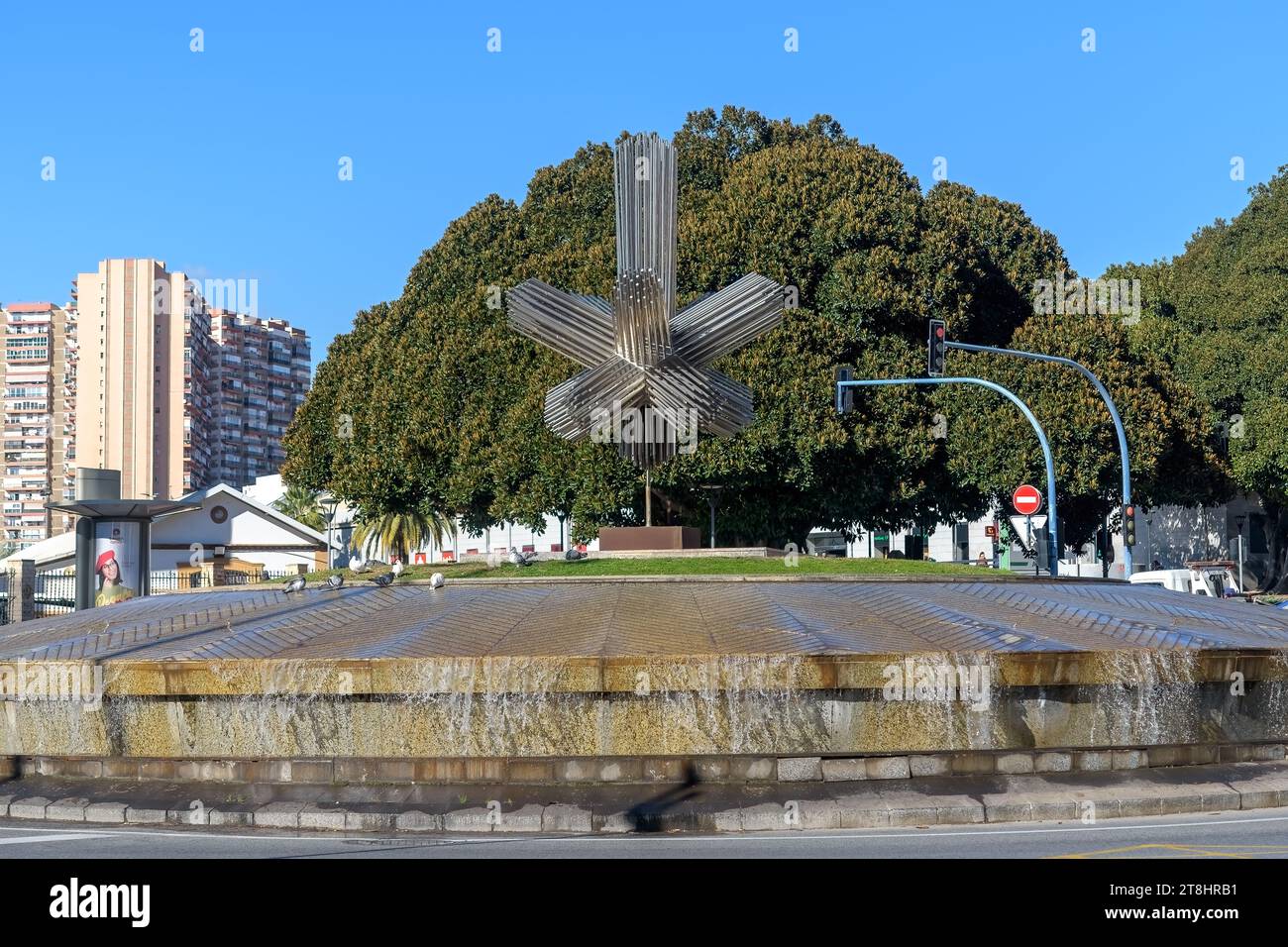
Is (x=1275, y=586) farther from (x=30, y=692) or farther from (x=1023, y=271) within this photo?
(x=30, y=692)

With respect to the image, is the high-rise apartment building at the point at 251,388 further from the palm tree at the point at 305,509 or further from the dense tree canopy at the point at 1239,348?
the dense tree canopy at the point at 1239,348

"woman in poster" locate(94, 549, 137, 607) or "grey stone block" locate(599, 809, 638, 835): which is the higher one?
"woman in poster" locate(94, 549, 137, 607)

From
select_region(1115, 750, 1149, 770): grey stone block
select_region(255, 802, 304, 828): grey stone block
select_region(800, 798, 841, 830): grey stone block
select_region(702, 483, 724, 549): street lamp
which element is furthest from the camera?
select_region(702, 483, 724, 549): street lamp

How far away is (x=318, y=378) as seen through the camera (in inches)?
1665

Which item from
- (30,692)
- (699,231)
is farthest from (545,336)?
(699,231)

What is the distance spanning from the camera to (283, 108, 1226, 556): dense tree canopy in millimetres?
33469

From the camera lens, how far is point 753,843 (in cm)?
877

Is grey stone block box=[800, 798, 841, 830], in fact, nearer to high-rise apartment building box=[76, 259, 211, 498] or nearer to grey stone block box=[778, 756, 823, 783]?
grey stone block box=[778, 756, 823, 783]

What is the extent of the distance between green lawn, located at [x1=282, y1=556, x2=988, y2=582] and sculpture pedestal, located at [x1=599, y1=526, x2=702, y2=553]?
4.06ft

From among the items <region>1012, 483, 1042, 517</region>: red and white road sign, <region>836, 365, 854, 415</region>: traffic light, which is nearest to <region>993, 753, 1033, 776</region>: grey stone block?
<region>1012, 483, 1042, 517</region>: red and white road sign

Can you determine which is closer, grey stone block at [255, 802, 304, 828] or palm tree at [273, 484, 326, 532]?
grey stone block at [255, 802, 304, 828]

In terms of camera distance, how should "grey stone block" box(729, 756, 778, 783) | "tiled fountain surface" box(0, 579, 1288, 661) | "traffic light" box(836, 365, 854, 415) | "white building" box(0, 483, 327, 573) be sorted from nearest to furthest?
"grey stone block" box(729, 756, 778, 783), "tiled fountain surface" box(0, 579, 1288, 661), "traffic light" box(836, 365, 854, 415), "white building" box(0, 483, 327, 573)

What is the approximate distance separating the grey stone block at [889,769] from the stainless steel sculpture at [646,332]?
348 inches

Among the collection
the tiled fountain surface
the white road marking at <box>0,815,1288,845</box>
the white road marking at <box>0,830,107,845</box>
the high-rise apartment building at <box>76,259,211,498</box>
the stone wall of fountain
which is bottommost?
the white road marking at <box>0,815,1288,845</box>
